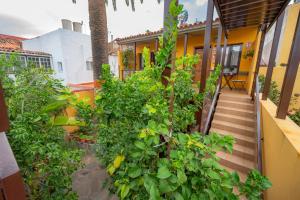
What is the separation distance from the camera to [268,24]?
4.56 meters

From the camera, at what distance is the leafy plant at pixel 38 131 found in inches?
53.2

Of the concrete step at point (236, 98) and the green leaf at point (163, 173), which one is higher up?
the green leaf at point (163, 173)

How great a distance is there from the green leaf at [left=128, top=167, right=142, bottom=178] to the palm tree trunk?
417cm

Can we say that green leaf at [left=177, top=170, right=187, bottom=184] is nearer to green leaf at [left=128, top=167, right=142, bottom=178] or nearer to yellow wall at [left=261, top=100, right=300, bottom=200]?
green leaf at [left=128, top=167, right=142, bottom=178]

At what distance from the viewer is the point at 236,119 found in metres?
4.16

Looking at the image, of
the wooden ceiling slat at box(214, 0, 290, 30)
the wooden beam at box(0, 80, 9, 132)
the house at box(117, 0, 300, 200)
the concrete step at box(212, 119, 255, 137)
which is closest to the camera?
the wooden beam at box(0, 80, 9, 132)

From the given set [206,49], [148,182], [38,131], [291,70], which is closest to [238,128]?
[291,70]

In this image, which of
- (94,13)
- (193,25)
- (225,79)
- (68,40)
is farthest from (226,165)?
(68,40)

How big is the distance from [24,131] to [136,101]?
3.36 feet

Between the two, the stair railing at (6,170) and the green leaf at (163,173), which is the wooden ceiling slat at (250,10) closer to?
the green leaf at (163,173)

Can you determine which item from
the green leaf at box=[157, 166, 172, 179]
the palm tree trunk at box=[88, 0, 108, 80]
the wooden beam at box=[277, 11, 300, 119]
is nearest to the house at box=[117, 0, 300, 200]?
the wooden beam at box=[277, 11, 300, 119]

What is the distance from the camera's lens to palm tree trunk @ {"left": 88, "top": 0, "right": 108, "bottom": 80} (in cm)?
475

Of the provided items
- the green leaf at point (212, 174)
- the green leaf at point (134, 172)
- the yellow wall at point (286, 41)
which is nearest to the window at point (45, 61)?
the green leaf at point (134, 172)

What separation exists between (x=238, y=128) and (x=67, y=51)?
38.4 feet
